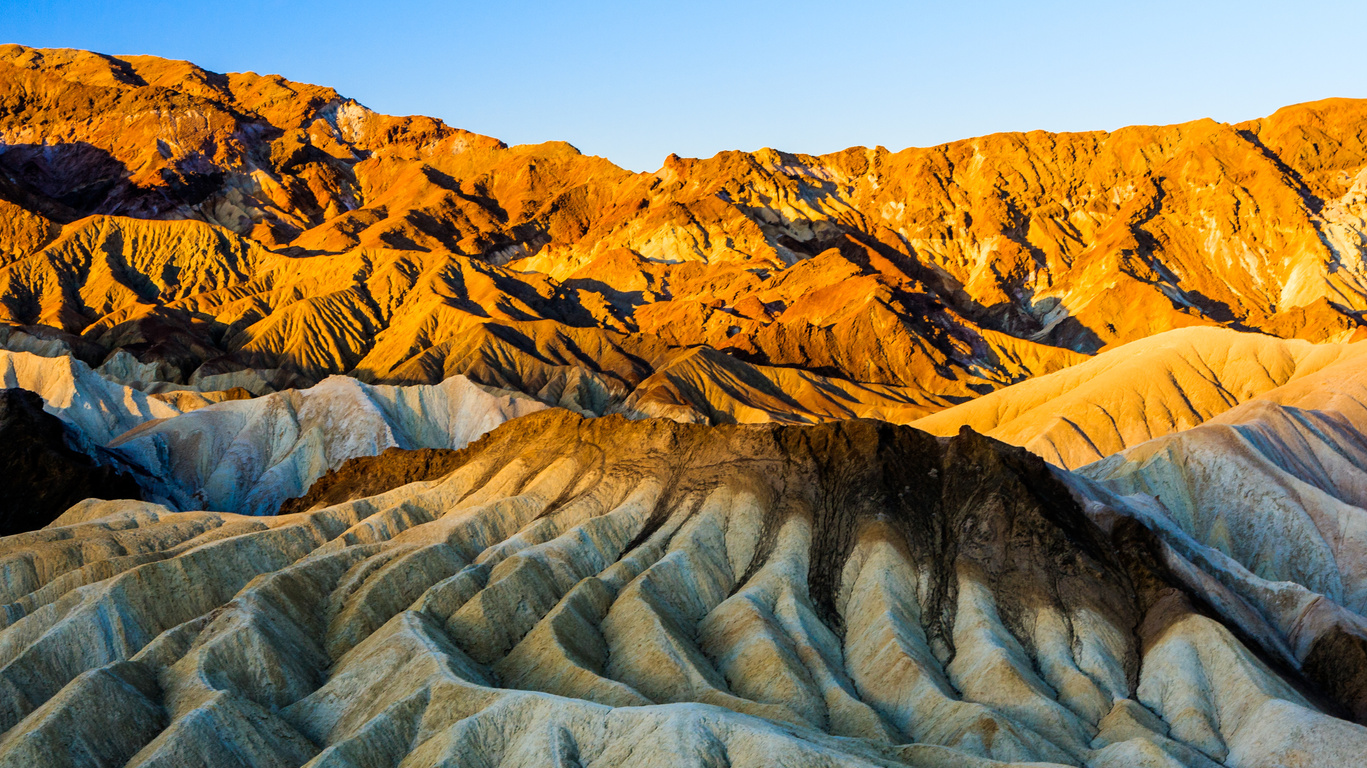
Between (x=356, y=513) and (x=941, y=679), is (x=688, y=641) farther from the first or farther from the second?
(x=356, y=513)

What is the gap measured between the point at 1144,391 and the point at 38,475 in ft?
344

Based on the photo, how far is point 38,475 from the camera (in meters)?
93.7

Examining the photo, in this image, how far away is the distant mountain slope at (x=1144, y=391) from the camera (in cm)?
11556

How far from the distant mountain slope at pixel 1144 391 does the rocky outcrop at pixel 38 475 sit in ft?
271

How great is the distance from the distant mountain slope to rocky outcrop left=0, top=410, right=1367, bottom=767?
50282 millimetres

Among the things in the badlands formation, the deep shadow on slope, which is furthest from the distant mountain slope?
the deep shadow on slope

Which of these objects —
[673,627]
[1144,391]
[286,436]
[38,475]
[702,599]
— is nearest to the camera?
[673,627]

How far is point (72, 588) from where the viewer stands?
60.7m

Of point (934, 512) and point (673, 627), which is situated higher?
point (934, 512)

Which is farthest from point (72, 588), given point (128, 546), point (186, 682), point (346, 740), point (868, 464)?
point (868, 464)

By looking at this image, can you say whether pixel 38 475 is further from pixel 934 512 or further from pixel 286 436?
pixel 934 512

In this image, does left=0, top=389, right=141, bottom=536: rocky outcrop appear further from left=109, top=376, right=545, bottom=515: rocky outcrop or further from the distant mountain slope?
the distant mountain slope

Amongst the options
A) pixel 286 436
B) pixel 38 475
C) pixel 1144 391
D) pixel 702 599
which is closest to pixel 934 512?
pixel 702 599

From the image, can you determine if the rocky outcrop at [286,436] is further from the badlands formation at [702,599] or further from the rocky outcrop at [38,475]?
the rocky outcrop at [38,475]
